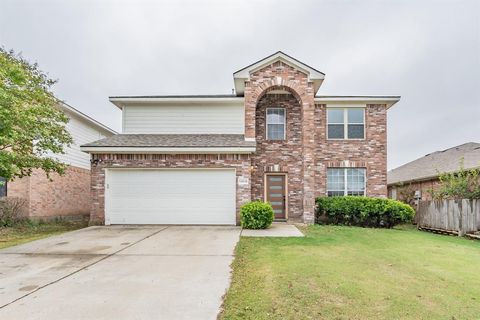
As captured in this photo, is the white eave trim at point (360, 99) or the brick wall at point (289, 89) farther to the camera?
the white eave trim at point (360, 99)

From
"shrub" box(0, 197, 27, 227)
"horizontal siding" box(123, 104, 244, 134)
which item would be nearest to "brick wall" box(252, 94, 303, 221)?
"horizontal siding" box(123, 104, 244, 134)

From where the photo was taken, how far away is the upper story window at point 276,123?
616 inches

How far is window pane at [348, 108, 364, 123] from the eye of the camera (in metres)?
15.9

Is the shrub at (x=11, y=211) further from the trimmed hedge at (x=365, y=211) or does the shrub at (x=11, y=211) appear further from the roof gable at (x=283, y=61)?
the trimmed hedge at (x=365, y=211)

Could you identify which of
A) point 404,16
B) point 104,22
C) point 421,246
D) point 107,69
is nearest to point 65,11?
point 104,22

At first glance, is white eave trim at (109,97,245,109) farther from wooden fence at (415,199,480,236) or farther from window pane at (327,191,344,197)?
wooden fence at (415,199,480,236)

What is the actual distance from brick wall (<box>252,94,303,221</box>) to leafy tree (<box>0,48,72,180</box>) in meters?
8.08

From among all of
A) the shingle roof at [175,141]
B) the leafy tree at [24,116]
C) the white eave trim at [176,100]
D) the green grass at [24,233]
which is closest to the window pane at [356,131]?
the shingle roof at [175,141]

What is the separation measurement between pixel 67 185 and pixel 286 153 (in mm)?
11449

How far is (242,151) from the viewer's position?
1314 cm

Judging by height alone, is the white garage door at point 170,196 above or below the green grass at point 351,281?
above

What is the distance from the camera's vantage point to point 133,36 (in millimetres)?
18109

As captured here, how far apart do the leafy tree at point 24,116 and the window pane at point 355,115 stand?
12.5 meters

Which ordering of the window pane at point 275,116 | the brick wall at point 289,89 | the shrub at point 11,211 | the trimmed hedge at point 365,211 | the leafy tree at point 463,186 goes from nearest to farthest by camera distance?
the leafy tree at point 463,186
the shrub at point 11,211
the trimmed hedge at point 365,211
the brick wall at point 289,89
the window pane at point 275,116
